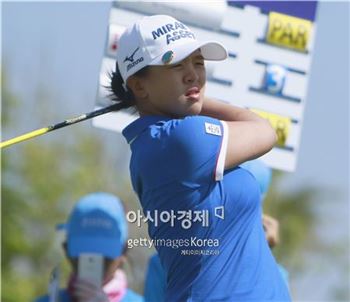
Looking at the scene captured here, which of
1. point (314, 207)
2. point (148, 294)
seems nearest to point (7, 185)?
point (314, 207)

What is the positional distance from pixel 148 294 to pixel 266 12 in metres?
1.33

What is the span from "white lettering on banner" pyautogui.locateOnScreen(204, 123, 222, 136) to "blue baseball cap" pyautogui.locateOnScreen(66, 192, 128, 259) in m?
1.64

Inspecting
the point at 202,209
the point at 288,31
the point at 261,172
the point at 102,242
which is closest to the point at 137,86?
the point at 202,209

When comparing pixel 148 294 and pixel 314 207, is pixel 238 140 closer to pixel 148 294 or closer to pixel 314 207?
pixel 148 294

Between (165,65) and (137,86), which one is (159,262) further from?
(165,65)

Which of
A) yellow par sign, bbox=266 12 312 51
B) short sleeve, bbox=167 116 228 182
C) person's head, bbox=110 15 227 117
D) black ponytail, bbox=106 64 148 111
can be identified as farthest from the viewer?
yellow par sign, bbox=266 12 312 51

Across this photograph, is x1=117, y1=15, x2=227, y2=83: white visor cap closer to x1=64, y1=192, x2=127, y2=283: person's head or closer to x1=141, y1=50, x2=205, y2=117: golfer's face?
x1=141, y1=50, x2=205, y2=117: golfer's face

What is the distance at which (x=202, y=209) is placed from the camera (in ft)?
12.2

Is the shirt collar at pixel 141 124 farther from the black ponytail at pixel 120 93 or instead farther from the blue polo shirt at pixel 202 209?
the black ponytail at pixel 120 93

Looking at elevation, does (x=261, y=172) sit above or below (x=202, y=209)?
below

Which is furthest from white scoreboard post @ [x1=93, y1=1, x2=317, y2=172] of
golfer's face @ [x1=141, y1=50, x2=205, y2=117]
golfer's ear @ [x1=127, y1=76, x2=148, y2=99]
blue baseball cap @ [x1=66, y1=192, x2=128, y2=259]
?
golfer's face @ [x1=141, y1=50, x2=205, y2=117]

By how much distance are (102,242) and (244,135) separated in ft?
5.35

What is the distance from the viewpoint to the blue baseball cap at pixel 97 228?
17.2 ft

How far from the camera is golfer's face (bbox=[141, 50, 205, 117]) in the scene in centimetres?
379
